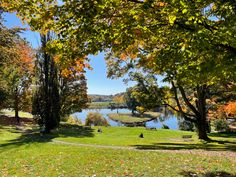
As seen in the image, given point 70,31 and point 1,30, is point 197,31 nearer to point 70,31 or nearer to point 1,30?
point 70,31

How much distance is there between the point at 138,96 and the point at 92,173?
1977 centimetres

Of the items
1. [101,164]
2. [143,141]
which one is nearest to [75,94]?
[143,141]

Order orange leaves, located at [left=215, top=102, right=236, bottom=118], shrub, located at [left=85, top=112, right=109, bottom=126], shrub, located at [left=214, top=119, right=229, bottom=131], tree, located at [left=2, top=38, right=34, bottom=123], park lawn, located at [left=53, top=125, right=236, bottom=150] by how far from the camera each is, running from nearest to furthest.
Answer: park lawn, located at [left=53, top=125, right=236, bottom=150] < orange leaves, located at [left=215, top=102, right=236, bottom=118] < tree, located at [left=2, top=38, right=34, bottom=123] < shrub, located at [left=214, top=119, right=229, bottom=131] < shrub, located at [left=85, top=112, right=109, bottom=126]

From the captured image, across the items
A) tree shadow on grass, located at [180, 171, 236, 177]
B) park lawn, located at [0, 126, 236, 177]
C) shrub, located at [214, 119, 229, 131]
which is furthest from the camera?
shrub, located at [214, 119, 229, 131]

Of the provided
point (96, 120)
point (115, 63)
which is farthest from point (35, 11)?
point (96, 120)

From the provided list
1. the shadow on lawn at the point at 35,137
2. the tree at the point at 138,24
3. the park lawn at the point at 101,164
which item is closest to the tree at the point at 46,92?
the shadow on lawn at the point at 35,137

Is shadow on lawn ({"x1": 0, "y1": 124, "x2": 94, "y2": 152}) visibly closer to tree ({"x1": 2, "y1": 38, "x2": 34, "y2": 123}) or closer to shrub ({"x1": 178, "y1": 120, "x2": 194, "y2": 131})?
tree ({"x1": 2, "y1": 38, "x2": 34, "y2": 123})

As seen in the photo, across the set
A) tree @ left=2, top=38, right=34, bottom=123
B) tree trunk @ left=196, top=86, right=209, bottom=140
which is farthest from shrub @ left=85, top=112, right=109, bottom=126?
tree trunk @ left=196, top=86, right=209, bottom=140

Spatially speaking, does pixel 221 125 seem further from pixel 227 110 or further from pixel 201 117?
pixel 201 117

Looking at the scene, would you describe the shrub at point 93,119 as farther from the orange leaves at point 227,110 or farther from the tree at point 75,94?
the orange leaves at point 227,110

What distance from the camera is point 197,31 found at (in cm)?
1044

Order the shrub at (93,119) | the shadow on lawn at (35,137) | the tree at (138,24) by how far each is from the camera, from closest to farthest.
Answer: the tree at (138,24) → the shadow on lawn at (35,137) → the shrub at (93,119)

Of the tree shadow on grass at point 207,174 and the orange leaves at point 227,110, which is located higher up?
the orange leaves at point 227,110

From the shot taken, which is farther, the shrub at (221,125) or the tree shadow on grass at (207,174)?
the shrub at (221,125)
